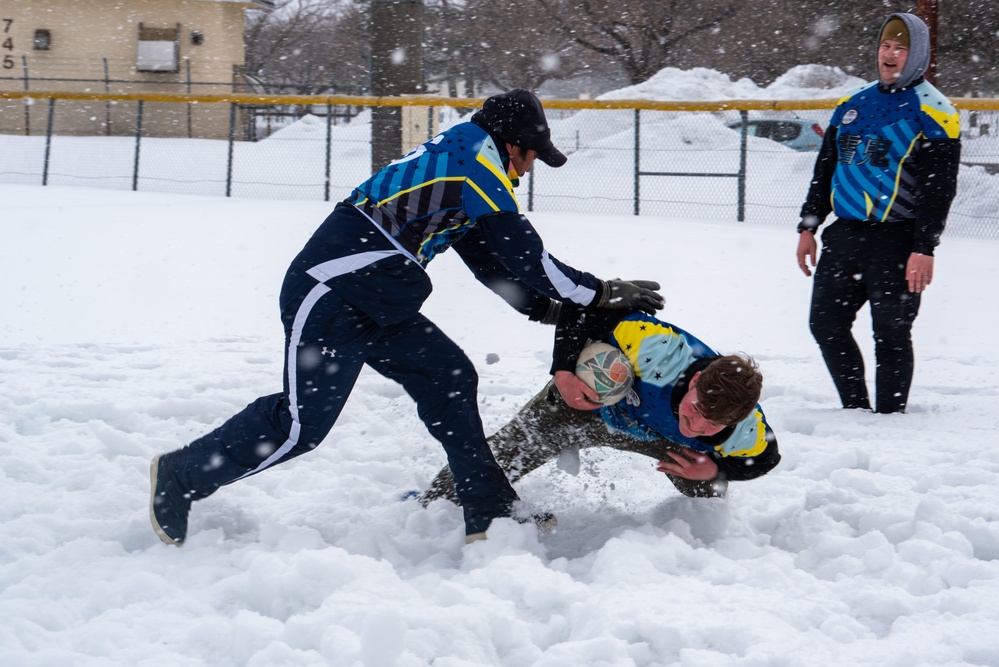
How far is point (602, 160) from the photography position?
55.9 ft

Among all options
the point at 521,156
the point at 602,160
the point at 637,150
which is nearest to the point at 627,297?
the point at 521,156

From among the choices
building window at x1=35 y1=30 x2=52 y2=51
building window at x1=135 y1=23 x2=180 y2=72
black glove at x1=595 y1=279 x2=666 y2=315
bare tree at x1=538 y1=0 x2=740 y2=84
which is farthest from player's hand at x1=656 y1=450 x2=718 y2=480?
building window at x1=35 y1=30 x2=52 y2=51

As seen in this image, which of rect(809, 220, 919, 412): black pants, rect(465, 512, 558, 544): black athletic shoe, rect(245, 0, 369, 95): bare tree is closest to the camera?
rect(465, 512, 558, 544): black athletic shoe

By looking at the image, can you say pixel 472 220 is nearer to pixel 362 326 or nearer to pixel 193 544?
pixel 362 326

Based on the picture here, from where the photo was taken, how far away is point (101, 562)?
9.29 ft

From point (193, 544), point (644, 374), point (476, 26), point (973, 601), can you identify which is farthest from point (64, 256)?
point (476, 26)

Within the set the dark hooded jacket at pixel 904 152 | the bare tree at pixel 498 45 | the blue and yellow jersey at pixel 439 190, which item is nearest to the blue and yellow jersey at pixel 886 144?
the dark hooded jacket at pixel 904 152

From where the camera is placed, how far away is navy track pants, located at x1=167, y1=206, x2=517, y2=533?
2.80 metres

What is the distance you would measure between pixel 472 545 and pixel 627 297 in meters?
0.88

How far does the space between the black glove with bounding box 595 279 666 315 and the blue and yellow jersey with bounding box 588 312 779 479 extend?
0.17 ft

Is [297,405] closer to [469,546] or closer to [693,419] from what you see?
[469,546]

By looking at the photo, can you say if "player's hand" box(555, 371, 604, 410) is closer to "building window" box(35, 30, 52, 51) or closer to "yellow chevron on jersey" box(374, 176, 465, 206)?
"yellow chevron on jersey" box(374, 176, 465, 206)

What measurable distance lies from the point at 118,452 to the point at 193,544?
3.54 ft

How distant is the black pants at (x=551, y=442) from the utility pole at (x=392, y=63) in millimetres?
11256
